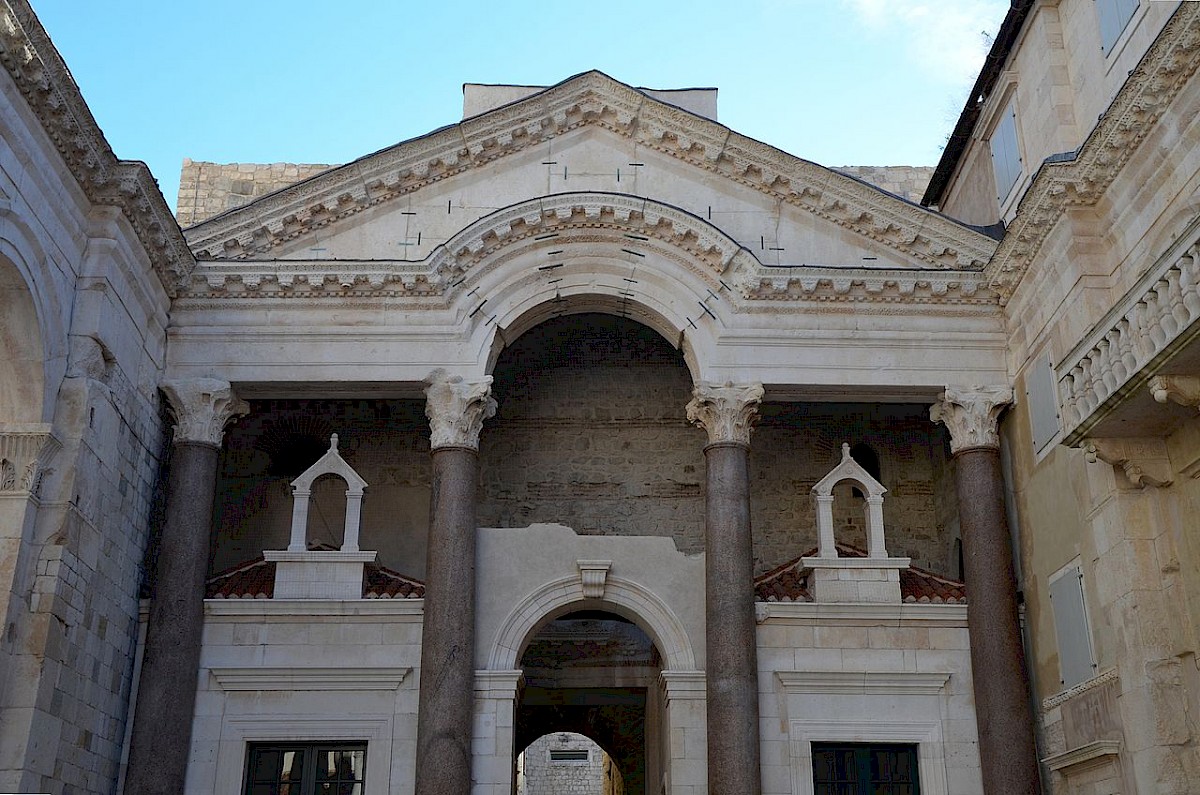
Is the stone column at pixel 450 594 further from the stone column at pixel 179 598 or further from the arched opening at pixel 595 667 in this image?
the arched opening at pixel 595 667

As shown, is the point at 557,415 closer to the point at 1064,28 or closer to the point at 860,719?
the point at 860,719

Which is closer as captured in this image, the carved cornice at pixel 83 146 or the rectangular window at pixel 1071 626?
the carved cornice at pixel 83 146

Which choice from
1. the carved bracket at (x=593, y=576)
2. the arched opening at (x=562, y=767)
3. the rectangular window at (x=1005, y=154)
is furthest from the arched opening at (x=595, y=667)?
the arched opening at (x=562, y=767)

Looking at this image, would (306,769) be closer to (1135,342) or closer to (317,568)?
(317,568)

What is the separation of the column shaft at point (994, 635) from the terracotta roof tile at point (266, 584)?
6.27m

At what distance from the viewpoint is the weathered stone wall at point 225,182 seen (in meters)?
22.8

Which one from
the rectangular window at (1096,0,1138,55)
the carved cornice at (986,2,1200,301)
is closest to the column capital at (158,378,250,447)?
the carved cornice at (986,2,1200,301)

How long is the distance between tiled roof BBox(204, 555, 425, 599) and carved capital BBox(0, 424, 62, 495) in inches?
121

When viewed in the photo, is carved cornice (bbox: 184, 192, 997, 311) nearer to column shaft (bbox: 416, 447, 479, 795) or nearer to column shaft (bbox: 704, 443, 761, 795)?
column shaft (bbox: 704, 443, 761, 795)

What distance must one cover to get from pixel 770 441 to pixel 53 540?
10.2 meters

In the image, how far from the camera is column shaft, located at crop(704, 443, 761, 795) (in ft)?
43.1

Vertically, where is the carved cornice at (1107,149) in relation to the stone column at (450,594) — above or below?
above

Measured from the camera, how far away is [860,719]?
555 inches

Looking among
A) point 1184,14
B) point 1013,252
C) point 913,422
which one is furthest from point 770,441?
point 1184,14
